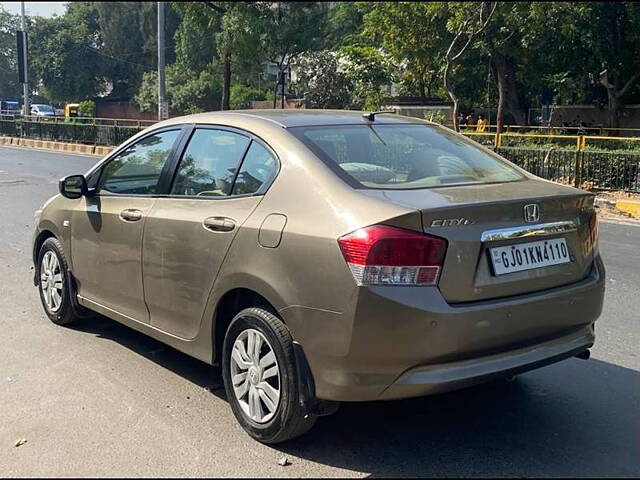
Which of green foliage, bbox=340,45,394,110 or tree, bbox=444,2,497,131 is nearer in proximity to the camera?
tree, bbox=444,2,497,131

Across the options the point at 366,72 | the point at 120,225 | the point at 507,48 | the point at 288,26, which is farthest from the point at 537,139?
the point at 366,72

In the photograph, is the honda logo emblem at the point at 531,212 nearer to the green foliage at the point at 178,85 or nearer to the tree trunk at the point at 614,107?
the green foliage at the point at 178,85

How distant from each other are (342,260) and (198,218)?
1.09 metres

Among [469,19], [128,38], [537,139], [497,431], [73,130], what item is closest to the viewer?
[497,431]

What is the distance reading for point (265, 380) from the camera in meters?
3.26

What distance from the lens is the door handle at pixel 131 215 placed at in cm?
411

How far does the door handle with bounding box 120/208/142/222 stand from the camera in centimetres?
411

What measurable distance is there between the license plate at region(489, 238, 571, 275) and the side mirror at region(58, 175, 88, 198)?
2.95m

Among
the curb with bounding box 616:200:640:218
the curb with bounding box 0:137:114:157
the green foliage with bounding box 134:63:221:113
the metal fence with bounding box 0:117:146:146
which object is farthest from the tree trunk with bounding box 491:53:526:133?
the curb with bounding box 616:200:640:218

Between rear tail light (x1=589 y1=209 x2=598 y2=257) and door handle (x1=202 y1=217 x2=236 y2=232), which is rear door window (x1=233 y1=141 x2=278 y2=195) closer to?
door handle (x1=202 y1=217 x2=236 y2=232)

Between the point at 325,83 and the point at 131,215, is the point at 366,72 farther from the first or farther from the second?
the point at 131,215

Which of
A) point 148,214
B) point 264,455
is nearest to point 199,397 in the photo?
point 264,455

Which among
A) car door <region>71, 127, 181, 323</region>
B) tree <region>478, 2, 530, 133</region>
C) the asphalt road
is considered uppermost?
tree <region>478, 2, 530, 133</region>

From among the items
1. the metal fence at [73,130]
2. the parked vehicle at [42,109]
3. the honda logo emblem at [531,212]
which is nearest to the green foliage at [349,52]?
the honda logo emblem at [531,212]
